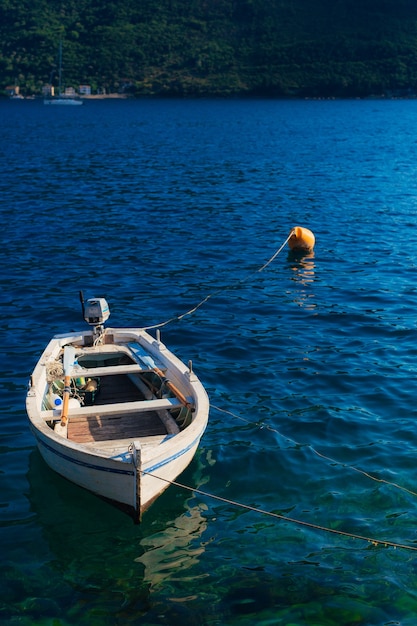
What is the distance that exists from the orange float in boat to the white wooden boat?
12.1 meters

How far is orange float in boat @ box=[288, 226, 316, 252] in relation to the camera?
27188mm

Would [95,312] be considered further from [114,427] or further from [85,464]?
[85,464]

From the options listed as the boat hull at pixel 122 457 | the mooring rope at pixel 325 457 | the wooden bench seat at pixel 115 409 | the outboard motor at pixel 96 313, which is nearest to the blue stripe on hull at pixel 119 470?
the boat hull at pixel 122 457

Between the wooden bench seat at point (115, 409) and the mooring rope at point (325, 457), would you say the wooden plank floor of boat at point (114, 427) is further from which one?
the mooring rope at point (325, 457)

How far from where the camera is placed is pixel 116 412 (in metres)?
12.5

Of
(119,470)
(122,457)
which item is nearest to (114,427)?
(122,457)

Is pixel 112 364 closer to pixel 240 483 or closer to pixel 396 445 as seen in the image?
pixel 240 483

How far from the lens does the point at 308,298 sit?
72.7 feet

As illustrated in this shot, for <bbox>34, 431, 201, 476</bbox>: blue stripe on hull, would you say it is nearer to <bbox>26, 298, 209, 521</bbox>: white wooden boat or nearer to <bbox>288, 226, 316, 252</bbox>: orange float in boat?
<bbox>26, 298, 209, 521</bbox>: white wooden boat

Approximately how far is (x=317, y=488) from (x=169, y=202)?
27.4 metres

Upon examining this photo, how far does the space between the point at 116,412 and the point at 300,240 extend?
16.2m

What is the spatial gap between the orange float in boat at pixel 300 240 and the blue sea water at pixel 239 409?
1.77 ft

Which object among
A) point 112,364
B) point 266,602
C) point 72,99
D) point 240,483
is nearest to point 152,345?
point 112,364

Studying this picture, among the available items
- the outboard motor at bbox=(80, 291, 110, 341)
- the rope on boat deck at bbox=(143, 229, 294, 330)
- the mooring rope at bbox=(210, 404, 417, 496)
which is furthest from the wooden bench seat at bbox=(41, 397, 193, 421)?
the rope on boat deck at bbox=(143, 229, 294, 330)
